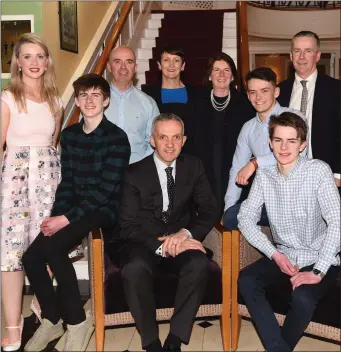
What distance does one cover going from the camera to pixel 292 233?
2979mm

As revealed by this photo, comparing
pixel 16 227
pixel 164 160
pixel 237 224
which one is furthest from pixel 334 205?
pixel 16 227

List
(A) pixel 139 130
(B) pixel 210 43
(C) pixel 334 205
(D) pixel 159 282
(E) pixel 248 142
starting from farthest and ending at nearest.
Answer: (B) pixel 210 43
(A) pixel 139 130
(E) pixel 248 142
(D) pixel 159 282
(C) pixel 334 205

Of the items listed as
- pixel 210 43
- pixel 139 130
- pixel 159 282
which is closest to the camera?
pixel 159 282

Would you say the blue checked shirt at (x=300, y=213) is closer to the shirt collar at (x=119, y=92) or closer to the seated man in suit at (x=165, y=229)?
the seated man in suit at (x=165, y=229)

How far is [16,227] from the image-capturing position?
10.5 ft

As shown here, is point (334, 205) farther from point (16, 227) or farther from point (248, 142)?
point (16, 227)

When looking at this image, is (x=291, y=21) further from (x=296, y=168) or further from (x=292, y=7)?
(x=296, y=168)

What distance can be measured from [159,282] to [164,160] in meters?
0.71

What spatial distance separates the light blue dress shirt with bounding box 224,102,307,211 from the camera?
3.35m

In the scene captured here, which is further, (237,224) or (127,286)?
(237,224)

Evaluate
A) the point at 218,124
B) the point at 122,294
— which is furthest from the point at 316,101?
the point at 122,294

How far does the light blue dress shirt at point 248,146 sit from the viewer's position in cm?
335

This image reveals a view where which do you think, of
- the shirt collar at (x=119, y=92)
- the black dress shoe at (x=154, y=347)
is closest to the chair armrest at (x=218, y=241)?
the black dress shoe at (x=154, y=347)

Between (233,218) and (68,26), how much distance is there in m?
3.48
